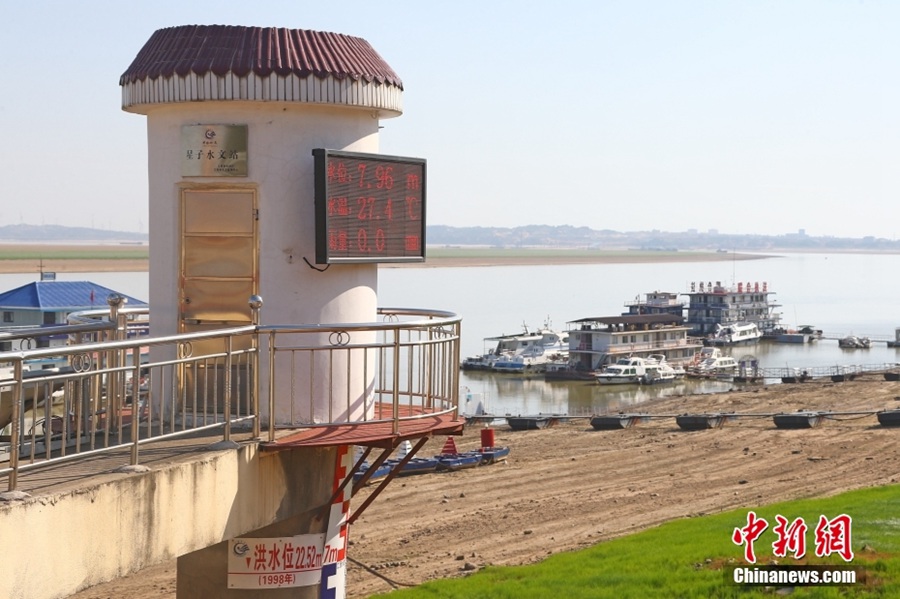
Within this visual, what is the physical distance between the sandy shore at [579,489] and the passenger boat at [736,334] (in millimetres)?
69166

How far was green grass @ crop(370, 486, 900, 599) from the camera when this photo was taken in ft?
38.6

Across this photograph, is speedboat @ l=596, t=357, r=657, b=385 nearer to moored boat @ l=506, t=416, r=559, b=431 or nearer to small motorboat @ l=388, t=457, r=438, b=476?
moored boat @ l=506, t=416, r=559, b=431

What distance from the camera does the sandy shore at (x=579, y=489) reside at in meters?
20.1

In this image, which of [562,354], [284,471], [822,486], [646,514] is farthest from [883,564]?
[562,354]

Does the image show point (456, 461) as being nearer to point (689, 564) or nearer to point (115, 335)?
point (689, 564)

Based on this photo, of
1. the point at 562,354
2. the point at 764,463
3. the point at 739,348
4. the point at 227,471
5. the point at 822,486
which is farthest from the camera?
the point at 739,348

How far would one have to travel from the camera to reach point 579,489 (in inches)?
1058

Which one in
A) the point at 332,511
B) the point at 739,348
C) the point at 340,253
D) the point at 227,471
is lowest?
the point at 739,348

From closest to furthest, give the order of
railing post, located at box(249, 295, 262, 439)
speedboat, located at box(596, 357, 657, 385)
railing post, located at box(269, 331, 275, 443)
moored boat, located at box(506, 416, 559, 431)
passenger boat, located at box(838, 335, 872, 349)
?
1. railing post, located at box(249, 295, 262, 439)
2. railing post, located at box(269, 331, 275, 443)
3. moored boat, located at box(506, 416, 559, 431)
4. speedboat, located at box(596, 357, 657, 385)
5. passenger boat, located at box(838, 335, 872, 349)

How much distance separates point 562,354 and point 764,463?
6080 cm

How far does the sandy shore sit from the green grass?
1.13 m

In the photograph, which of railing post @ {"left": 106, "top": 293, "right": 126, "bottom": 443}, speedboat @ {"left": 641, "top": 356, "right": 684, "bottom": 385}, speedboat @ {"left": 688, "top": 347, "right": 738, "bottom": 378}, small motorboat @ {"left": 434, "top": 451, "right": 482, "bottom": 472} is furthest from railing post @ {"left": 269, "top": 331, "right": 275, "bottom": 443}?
speedboat @ {"left": 688, "top": 347, "right": 738, "bottom": 378}

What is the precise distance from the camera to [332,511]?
930 cm

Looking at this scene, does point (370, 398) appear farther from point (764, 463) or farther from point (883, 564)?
point (764, 463)
